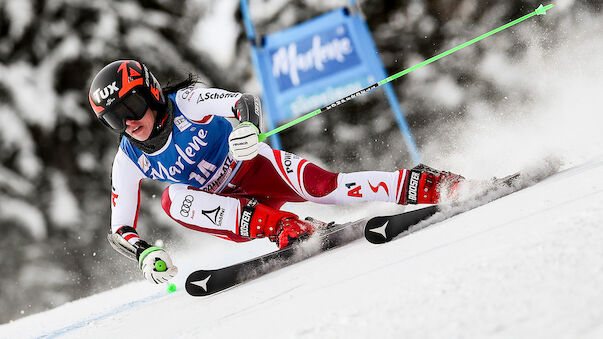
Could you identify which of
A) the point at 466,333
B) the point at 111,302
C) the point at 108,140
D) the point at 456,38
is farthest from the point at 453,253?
the point at 108,140

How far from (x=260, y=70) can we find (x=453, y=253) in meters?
3.86

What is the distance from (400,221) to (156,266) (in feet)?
3.48

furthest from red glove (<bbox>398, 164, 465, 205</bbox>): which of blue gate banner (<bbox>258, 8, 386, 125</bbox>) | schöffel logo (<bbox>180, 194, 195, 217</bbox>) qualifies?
blue gate banner (<bbox>258, 8, 386, 125</bbox>)

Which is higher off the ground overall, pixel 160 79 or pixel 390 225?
pixel 160 79

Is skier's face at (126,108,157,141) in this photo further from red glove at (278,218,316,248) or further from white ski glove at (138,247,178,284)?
red glove at (278,218,316,248)

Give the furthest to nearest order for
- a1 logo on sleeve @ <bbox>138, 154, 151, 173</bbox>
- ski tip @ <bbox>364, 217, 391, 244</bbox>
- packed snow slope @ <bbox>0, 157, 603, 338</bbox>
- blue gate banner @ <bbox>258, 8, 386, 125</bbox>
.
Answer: blue gate banner @ <bbox>258, 8, 386, 125</bbox> < a1 logo on sleeve @ <bbox>138, 154, 151, 173</bbox> < ski tip @ <bbox>364, 217, 391, 244</bbox> < packed snow slope @ <bbox>0, 157, 603, 338</bbox>

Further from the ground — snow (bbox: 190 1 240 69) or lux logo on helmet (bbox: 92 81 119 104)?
snow (bbox: 190 1 240 69)

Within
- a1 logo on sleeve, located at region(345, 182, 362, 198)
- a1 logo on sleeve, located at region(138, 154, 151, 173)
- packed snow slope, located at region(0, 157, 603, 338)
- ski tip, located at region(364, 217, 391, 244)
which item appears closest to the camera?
packed snow slope, located at region(0, 157, 603, 338)

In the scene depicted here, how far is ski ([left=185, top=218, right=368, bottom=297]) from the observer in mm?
2359

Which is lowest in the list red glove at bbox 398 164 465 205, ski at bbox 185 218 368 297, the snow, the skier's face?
ski at bbox 185 218 368 297

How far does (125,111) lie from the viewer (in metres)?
2.50

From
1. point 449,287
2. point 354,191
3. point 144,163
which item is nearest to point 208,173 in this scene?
point 144,163

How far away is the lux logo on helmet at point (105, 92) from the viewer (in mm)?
2471

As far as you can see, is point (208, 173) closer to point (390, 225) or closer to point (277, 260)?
point (277, 260)
